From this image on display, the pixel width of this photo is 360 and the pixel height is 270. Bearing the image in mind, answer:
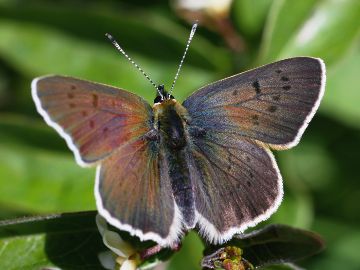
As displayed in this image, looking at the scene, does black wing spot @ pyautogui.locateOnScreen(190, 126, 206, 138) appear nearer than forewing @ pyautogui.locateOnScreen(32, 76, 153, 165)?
No

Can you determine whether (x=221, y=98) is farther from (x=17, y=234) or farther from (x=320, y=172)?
(x=320, y=172)

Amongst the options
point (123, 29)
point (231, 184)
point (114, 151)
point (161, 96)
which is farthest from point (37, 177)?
point (231, 184)

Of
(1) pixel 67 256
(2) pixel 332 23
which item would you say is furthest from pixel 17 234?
(2) pixel 332 23

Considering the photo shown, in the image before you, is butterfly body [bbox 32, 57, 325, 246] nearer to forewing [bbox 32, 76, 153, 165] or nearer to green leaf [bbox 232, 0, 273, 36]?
forewing [bbox 32, 76, 153, 165]

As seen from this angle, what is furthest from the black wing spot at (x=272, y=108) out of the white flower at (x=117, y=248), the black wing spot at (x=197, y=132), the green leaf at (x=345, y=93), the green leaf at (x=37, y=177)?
the green leaf at (x=345, y=93)

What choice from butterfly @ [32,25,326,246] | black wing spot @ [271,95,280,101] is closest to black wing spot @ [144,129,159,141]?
butterfly @ [32,25,326,246]

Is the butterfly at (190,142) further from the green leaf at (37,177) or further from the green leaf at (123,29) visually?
the green leaf at (123,29)
